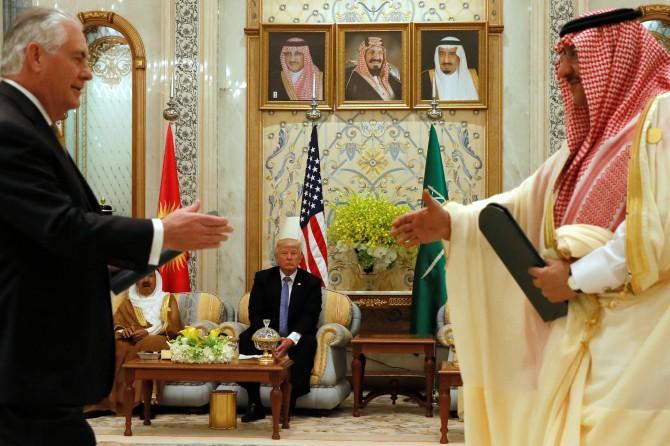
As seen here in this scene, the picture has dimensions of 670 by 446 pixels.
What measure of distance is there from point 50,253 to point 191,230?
1.16 feet

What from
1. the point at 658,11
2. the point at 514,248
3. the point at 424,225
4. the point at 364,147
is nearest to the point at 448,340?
the point at 364,147

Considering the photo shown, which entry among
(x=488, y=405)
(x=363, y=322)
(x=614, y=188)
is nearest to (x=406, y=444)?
(x=363, y=322)

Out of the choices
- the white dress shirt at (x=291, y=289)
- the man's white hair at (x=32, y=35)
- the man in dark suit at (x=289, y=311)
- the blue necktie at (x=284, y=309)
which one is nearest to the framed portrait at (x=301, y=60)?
the man in dark suit at (x=289, y=311)

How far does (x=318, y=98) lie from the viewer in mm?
9727

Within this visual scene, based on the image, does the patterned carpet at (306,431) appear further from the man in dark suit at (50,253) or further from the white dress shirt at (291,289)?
the man in dark suit at (50,253)

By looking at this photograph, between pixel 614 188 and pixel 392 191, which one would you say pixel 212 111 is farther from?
pixel 614 188

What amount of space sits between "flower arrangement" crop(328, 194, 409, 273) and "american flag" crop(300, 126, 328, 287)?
21cm

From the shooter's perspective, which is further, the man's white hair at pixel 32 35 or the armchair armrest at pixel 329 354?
the armchair armrest at pixel 329 354

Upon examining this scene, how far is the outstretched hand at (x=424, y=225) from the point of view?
130 inches

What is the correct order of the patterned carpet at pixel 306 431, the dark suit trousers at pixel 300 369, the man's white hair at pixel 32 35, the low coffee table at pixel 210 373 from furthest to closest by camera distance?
the dark suit trousers at pixel 300 369 → the low coffee table at pixel 210 373 → the patterned carpet at pixel 306 431 → the man's white hair at pixel 32 35

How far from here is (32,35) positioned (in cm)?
258

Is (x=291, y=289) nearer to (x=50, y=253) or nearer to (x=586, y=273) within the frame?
(x=586, y=273)

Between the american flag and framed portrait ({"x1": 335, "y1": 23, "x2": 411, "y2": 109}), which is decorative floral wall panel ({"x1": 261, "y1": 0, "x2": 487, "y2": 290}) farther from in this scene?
the american flag

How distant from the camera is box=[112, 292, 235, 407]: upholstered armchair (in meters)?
8.12
